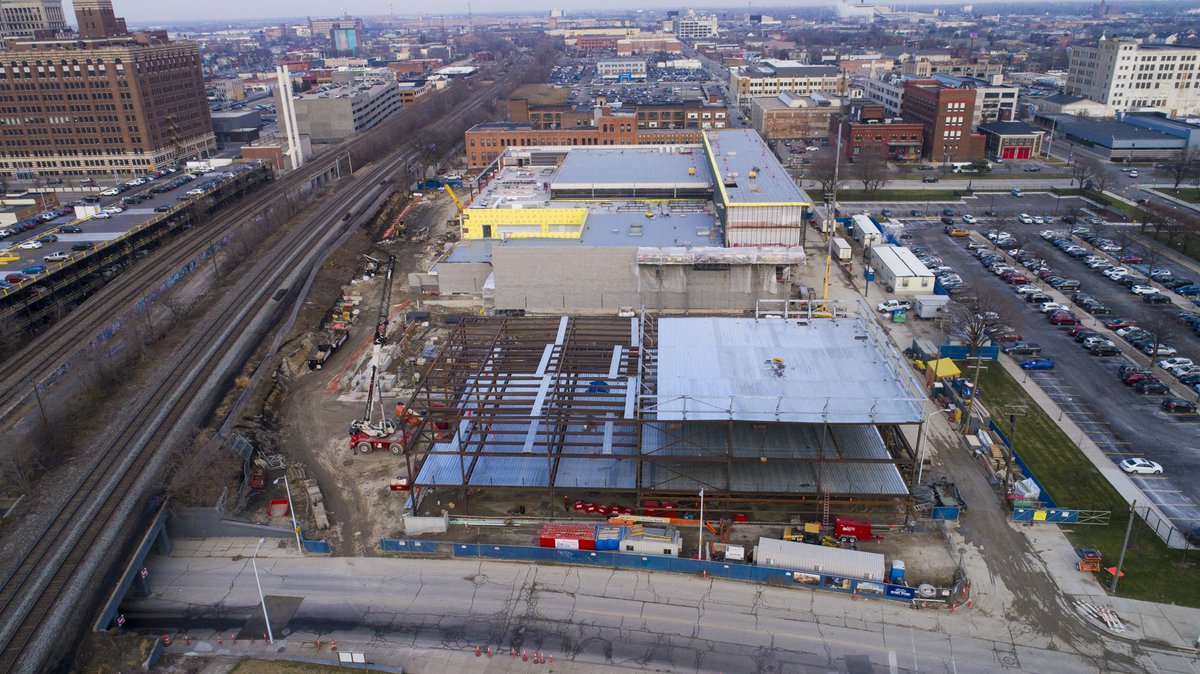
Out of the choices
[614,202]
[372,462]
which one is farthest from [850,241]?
[372,462]

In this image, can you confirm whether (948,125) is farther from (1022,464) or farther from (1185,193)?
(1022,464)

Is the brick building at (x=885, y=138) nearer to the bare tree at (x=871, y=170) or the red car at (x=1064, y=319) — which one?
the bare tree at (x=871, y=170)

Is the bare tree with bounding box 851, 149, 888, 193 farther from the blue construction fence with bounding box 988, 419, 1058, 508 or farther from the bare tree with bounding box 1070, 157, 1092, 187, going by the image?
the blue construction fence with bounding box 988, 419, 1058, 508

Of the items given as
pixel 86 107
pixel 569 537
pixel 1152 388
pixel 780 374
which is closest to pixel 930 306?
pixel 1152 388

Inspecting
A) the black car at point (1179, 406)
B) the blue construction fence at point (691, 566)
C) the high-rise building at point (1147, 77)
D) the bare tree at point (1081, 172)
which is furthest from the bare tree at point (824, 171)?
the blue construction fence at point (691, 566)

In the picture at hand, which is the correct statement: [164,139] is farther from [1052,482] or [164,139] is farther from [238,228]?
[1052,482]

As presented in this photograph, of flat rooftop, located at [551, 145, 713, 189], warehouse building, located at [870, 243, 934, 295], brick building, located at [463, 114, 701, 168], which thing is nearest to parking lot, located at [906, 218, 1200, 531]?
warehouse building, located at [870, 243, 934, 295]

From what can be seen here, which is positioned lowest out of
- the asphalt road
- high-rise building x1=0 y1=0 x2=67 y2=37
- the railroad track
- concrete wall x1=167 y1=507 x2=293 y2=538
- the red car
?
the asphalt road
